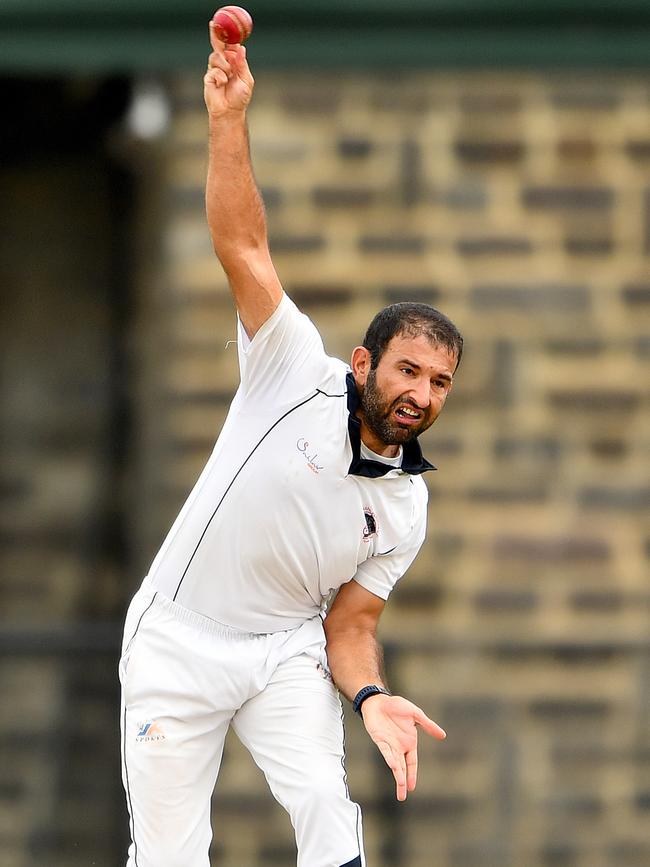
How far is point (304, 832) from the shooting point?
13.0 feet

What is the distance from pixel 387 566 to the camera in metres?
4.15

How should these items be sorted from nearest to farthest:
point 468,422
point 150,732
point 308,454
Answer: point 308,454 → point 150,732 → point 468,422

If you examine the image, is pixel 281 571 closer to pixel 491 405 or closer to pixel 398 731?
pixel 398 731

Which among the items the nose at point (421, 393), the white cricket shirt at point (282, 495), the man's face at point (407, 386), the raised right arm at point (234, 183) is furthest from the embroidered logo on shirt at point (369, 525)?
the raised right arm at point (234, 183)

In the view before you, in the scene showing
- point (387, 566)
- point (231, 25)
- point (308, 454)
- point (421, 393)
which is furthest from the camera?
point (387, 566)

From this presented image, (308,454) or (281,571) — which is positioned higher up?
(308,454)

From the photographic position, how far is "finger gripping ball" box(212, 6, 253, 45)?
3607 mm

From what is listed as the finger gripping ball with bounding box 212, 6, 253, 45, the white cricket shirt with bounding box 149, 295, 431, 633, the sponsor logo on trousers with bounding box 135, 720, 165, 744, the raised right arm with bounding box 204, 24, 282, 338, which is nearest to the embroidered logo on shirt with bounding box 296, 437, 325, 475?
the white cricket shirt with bounding box 149, 295, 431, 633

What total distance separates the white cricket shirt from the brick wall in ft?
4.86

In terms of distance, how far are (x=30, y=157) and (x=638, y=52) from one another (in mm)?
2019

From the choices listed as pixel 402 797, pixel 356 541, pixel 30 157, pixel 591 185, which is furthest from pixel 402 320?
pixel 30 157

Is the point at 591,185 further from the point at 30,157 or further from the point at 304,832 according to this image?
the point at 304,832

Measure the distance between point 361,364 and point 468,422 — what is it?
5.43ft

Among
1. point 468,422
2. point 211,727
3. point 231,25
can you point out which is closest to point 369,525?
point 211,727
